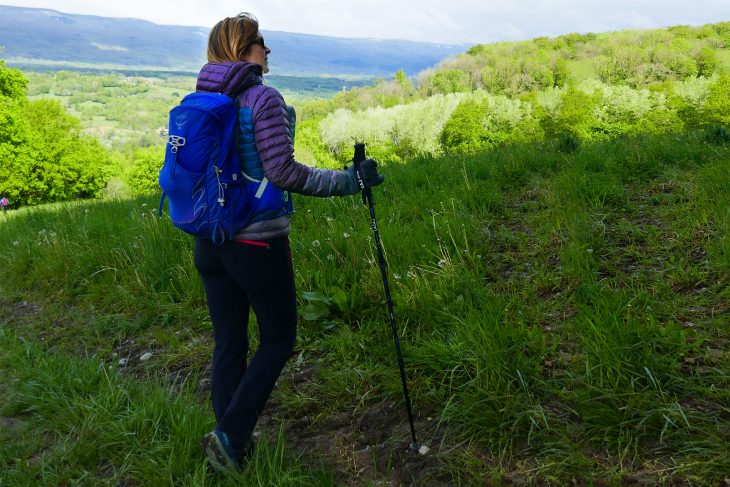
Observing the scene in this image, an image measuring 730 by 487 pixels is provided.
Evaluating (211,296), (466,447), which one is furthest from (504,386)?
(211,296)

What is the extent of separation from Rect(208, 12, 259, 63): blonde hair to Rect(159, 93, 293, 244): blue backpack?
287 millimetres

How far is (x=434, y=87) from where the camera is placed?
12319 cm

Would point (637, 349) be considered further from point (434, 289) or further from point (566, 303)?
point (434, 289)

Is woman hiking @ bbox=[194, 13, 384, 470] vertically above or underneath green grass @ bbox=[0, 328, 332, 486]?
above

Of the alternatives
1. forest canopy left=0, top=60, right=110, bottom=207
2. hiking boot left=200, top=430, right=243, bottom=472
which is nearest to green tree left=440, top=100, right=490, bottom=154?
forest canopy left=0, top=60, right=110, bottom=207

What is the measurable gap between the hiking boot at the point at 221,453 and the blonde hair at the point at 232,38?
6.51 ft

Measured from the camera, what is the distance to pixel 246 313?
3014 millimetres

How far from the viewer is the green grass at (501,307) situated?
2701 millimetres

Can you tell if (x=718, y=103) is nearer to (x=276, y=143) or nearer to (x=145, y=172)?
(x=145, y=172)

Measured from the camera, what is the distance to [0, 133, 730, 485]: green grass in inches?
106

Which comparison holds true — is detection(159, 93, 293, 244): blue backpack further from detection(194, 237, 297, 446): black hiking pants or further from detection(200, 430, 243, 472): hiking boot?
detection(200, 430, 243, 472): hiking boot

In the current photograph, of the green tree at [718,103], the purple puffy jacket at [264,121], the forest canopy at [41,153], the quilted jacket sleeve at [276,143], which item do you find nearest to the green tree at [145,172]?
the forest canopy at [41,153]

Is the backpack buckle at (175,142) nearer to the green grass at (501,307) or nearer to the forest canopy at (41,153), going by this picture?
the green grass at (501,307)

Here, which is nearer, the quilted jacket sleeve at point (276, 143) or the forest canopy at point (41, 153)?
the quilted jacket sleeve at point (276, 143)
